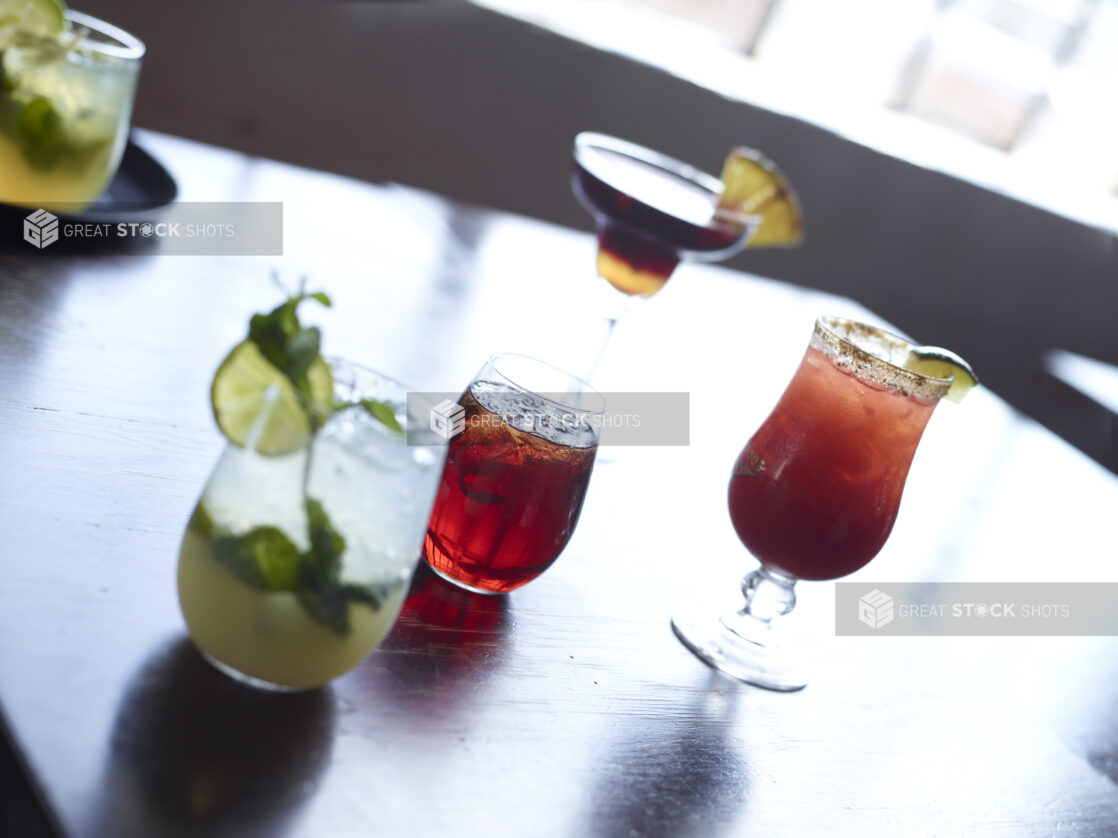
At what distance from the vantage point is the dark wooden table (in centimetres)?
50

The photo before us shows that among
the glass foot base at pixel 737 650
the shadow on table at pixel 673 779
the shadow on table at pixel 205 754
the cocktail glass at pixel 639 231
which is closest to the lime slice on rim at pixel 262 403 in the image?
the shadow on table at pixel 205 754

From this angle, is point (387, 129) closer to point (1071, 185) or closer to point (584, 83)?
point (584, 83)

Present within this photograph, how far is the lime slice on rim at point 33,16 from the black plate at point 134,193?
164mm

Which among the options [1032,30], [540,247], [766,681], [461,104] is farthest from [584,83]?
[766,681]

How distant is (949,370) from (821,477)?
121 mm

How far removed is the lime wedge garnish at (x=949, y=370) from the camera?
2.56 ft

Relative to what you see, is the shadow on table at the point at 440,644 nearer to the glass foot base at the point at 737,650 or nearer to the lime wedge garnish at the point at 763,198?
the glass foot base at the point at 737,650

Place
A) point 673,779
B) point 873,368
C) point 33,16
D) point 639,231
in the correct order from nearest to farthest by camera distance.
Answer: point 673,779
point 873,368
point 33,16
point 639,231

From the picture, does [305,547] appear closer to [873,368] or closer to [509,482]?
[509,482]

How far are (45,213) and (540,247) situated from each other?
2.89 ft

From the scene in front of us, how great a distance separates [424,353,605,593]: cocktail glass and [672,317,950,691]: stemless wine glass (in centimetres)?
14

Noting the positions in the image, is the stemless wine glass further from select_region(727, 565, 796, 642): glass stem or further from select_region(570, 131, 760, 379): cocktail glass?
select_region(570, 131, 760, 379): cocktail glass

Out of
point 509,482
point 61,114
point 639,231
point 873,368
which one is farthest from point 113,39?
point 873,368

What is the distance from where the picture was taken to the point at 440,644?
0.65 m
